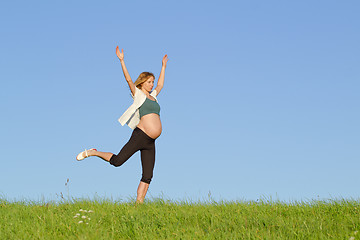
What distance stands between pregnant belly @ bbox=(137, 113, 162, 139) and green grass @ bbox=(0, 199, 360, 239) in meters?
1.47

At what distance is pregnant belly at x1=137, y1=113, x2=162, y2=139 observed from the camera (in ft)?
29.0

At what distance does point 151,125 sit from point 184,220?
2592 millimetres

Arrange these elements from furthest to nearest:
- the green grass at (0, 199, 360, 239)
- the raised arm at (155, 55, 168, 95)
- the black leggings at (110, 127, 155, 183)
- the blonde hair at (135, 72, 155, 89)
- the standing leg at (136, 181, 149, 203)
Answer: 1. the raised arm at (155, 55, 168, 95)
2. the blonde hair at (135, 72, 155, 89)
3. the black leggings at (110, 127, 155, 183)
4. the standing leg at (136, 181, 149, 203)
5. the green grass at (0, 199, 360, 239)

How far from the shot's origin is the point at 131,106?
9.02 metres

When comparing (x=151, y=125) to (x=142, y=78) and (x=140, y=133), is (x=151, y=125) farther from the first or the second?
(x=142, y=78)

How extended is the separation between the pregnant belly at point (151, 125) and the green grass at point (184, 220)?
4.82 ft

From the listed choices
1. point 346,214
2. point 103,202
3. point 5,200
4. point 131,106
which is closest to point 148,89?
point 131,106

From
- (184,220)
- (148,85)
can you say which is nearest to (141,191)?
(184,220)

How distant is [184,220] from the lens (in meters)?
6.95

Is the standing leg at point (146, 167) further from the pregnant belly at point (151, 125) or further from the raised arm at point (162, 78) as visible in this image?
the raised arm at point (162, 78)

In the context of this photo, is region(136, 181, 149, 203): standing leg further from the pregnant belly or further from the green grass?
the pregnant belly

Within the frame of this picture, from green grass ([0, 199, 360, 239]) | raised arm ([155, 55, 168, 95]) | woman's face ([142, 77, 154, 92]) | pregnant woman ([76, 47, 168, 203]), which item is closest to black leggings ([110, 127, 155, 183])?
pregnant woman ([76, 47, 168, 203])

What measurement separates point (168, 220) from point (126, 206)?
158 centimetres

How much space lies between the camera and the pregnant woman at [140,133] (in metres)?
8.79
